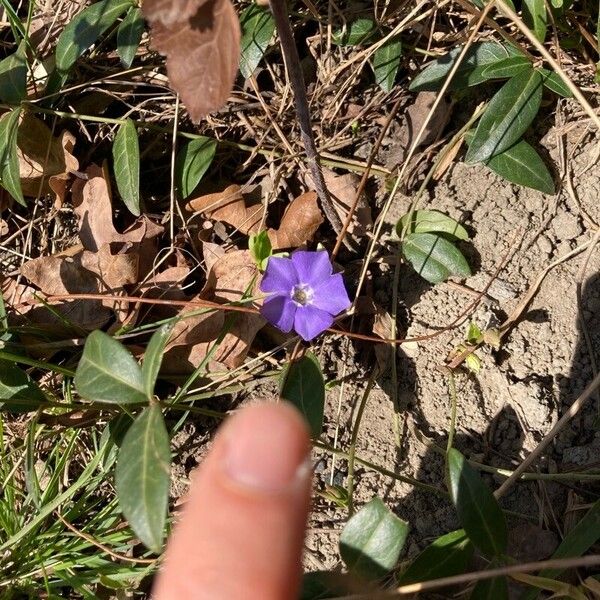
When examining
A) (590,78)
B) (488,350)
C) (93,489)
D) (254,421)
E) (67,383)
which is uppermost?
(590,78)

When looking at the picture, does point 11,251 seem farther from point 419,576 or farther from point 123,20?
point 419,576

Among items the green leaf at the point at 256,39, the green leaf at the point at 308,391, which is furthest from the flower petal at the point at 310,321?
the green leaf at the point at 256,39

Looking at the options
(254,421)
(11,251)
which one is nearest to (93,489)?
(11,251)

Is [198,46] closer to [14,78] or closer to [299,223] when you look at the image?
[299,223]

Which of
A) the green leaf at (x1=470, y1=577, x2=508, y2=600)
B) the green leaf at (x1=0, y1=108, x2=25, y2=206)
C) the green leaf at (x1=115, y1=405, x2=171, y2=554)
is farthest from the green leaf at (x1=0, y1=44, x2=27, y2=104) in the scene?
the green leaf at (x1=470, y1=577, x2=508, y2=600)

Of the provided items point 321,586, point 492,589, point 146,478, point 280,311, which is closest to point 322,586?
point 321,586

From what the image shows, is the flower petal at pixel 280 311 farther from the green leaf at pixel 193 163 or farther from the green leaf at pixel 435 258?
the green leaf at pixel 193 163

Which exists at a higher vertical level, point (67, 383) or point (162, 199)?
point (162, 199)
